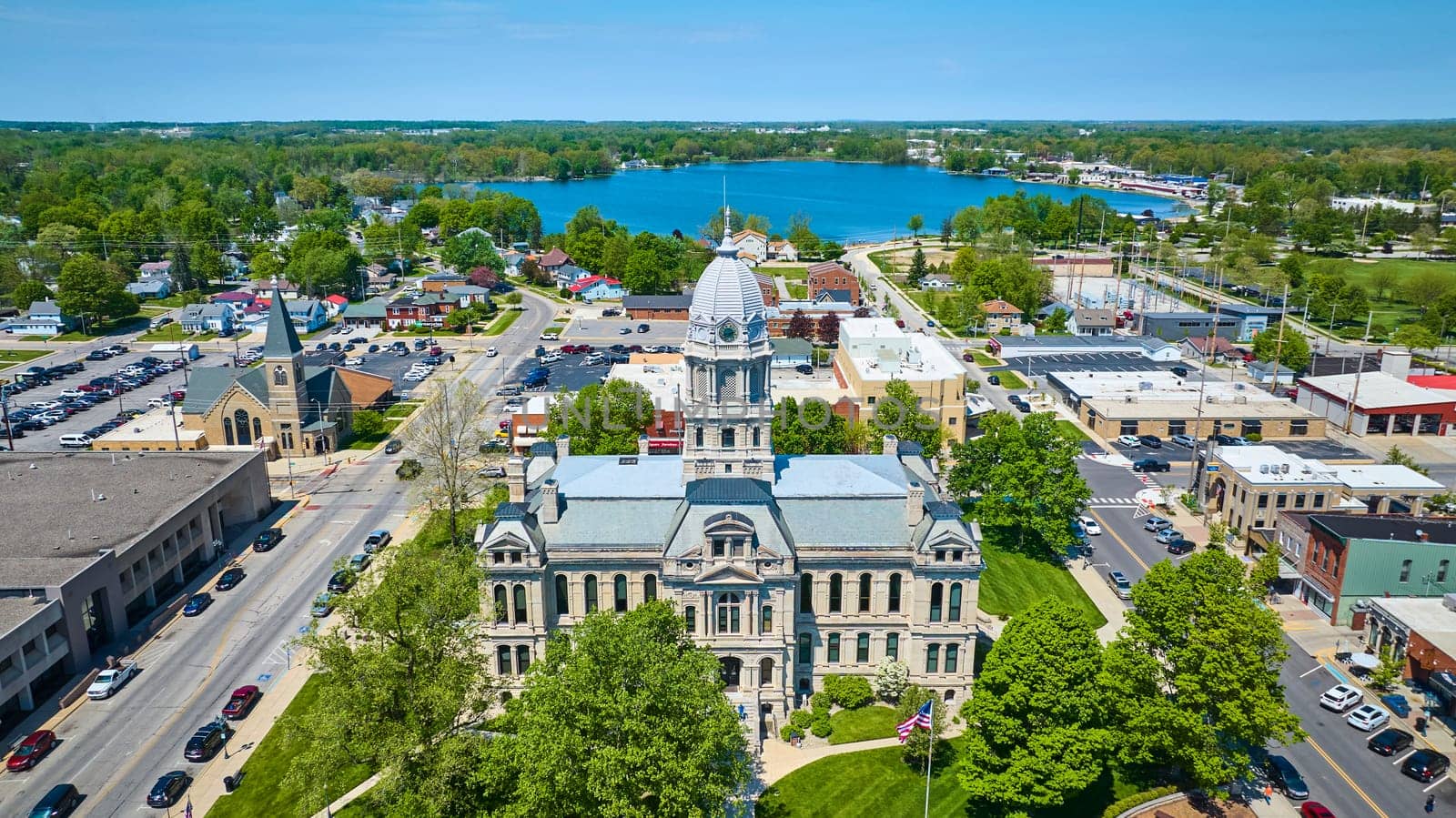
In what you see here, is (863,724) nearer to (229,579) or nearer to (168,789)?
(168,789)

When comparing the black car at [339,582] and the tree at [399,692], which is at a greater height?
the tree at [399,692]

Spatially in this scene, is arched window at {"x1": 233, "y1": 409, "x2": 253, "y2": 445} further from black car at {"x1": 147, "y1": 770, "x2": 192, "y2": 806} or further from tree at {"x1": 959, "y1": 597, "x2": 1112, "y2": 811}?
tree at {"x1": 959, "y1": 597, "x2": 1112, "y2": 811}

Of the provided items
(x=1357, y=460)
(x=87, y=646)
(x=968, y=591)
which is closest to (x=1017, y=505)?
(x=968, y=591)

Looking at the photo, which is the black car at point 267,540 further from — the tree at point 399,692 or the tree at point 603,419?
the tree at point 399,692

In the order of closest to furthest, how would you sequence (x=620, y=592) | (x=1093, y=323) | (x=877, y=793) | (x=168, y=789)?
1. (x=168, y=789)
2. (x=877, y=793)
3. (x=620, y=592)
4. (x=1093, y=323)

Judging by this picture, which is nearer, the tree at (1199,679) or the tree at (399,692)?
the tree at (399,692)

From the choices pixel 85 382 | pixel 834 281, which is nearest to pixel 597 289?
pixel 834 281

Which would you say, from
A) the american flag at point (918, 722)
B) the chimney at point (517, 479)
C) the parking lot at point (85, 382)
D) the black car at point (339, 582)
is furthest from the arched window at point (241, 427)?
the american flag at point (918, 722)
